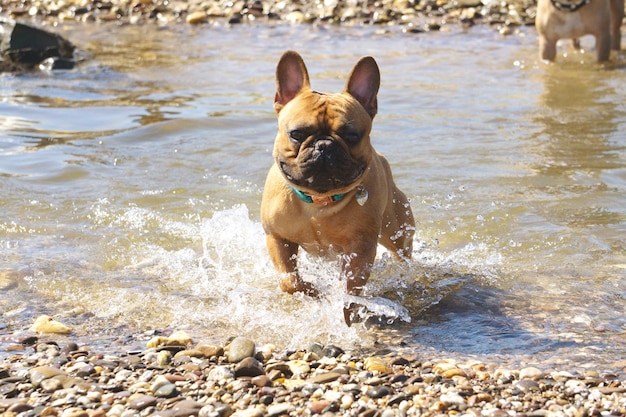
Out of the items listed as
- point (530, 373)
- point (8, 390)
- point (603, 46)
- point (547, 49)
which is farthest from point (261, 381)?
point (603, 46)

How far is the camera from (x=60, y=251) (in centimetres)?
649

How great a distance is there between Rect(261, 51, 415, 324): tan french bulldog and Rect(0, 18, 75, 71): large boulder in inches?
380

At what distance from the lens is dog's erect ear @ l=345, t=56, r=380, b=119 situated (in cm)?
513

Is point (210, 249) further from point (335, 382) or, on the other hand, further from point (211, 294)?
point (335, 382)

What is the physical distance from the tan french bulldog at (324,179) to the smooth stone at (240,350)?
66cm

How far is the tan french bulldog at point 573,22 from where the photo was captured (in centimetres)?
1248

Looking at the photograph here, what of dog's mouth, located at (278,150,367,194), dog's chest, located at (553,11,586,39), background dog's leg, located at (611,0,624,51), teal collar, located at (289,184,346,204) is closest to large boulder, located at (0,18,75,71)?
dog's chest, located at (553,11,586,39)

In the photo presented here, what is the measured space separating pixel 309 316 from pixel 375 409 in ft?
4.31

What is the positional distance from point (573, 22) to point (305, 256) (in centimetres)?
807

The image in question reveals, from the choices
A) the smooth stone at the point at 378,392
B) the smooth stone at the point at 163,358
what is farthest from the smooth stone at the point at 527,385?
the smooth stone at the point at 163,358

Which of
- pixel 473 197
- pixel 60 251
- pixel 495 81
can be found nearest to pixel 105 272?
pixel 60 251

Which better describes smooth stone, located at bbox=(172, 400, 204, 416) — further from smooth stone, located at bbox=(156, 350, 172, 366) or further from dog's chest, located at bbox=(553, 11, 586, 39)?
dog's chest, located at bbox=(553, 11, 586, 39)

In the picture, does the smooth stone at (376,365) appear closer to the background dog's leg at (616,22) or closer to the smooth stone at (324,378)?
the smooth stone at (324,378)

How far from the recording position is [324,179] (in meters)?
4.67
